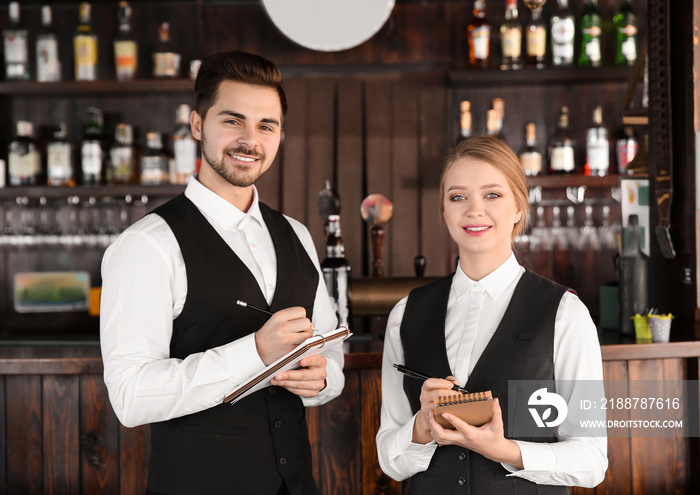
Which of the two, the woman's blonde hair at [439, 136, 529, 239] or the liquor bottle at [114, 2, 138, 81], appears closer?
the woman's blonde hair at [439, 136, 529, 239]

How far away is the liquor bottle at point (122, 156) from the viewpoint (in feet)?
9.72

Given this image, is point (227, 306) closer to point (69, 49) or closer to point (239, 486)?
point (239, 486)

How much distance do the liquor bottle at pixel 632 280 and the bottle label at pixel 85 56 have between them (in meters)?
2.32

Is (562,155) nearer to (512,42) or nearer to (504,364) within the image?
(512,42)

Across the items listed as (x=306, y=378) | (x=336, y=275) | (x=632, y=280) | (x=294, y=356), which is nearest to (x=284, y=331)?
(x=294, y=356)

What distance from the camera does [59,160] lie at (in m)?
2.96

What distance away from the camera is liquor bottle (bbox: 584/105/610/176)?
9.59 ft

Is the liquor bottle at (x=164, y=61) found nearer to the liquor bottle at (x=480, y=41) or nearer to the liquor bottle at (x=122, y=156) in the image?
the liquor bottle at (x=122, y=156)

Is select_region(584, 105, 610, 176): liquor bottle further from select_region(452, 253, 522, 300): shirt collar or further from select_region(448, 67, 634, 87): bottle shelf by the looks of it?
select_region(452, 253, 522, 300): shirt collar

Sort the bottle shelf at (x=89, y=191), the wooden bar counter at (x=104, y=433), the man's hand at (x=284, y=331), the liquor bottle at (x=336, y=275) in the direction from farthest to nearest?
the bottle shelf at (x=89, y=191) → the liquor bottle at (x=336, y=275) → the wooden bar counter at (x=104, y=433) → the man's hand at (x=284, y=331)

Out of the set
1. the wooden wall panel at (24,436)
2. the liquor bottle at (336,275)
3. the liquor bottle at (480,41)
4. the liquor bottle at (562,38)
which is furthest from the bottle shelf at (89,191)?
the liquor bottle at (562,38)

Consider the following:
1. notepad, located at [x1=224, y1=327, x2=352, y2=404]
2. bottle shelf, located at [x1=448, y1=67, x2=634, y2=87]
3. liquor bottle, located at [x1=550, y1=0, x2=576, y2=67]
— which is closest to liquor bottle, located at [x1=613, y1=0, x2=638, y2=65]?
bottle shelf, located at [x1=448, y1=67, x2=634, y2=87]

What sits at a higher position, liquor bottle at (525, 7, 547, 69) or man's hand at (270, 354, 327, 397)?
liquor bottle at (525, 7, 547, 69)

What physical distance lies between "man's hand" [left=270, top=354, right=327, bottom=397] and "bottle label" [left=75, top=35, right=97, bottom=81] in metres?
2.24
